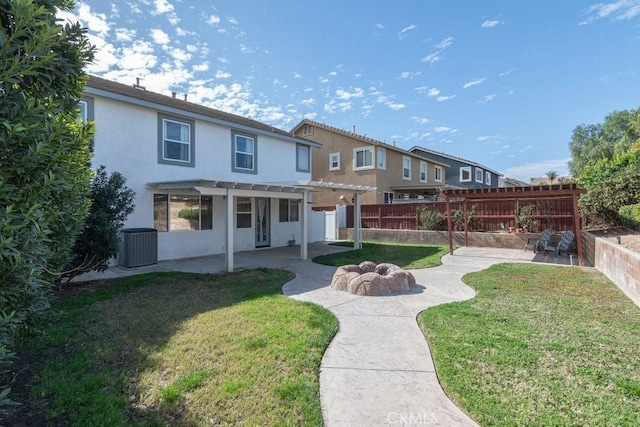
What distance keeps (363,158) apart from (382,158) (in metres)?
1.26

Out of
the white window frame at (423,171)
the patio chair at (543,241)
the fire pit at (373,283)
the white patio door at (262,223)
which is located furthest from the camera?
the white window frame at (423,171)

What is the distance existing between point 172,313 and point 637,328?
704cm

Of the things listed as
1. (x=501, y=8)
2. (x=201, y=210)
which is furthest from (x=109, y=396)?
(x=501, y=8)

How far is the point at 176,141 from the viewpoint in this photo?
38.0 feet

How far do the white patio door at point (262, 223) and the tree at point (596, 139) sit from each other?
38625 mm

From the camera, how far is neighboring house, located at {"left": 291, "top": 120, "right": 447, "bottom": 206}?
21547 millimetres

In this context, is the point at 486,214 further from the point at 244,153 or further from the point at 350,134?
the point at 244,153

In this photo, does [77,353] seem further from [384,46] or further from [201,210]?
[384,46]

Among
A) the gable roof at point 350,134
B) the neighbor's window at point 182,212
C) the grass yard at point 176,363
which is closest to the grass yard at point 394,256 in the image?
the neighbor's window at point 182,212

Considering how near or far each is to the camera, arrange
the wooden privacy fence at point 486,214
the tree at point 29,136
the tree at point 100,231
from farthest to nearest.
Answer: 1. the wooden privacy fence at point 486,214
2. the tree at point 100,231
3. the tree at point 29,136

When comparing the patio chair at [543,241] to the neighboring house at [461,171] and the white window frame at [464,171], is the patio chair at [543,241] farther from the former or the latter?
the white window frame at [464,171]

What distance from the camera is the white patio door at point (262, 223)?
1470 cm

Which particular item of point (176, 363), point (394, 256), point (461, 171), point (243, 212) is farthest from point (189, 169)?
point (461, 171)

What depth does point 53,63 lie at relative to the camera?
2512 millimetres
